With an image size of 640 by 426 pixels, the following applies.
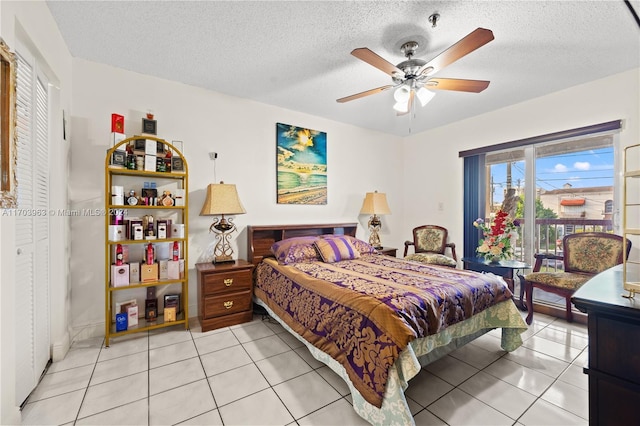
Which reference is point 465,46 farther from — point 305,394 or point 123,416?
point 123,416

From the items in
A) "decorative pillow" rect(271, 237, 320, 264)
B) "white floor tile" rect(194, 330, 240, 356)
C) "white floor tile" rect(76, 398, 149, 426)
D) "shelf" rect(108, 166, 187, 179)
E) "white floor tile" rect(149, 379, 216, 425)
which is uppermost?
"shelf" rect(108, 166, 187, 179)

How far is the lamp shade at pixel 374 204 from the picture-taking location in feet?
13.4

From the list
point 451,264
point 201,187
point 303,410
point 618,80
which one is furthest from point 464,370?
point 618,80

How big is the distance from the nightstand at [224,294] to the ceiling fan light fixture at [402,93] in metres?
2.22

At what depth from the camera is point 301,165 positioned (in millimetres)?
3814

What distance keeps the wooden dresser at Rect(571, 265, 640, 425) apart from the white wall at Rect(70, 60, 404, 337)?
308 centimetres

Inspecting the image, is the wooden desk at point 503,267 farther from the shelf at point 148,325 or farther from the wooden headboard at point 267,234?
the shelf at point 148,325

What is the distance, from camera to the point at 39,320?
6.37 feet

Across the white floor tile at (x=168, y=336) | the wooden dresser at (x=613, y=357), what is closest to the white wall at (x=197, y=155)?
the white floor tile at (x=168, y=336)

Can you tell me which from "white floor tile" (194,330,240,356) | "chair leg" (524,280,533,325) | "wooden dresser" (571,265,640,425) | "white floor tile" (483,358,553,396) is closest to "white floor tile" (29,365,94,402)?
"white floor tile" (194,330,240,356)

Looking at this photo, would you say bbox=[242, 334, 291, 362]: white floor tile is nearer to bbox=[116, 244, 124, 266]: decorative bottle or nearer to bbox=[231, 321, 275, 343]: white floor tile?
bbox=[231, 321, 275, 343]: white floor tile

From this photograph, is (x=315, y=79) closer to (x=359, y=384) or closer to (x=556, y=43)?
(x=556, y=43)

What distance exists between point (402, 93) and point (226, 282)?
2466mm

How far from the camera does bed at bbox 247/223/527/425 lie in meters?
1.45
